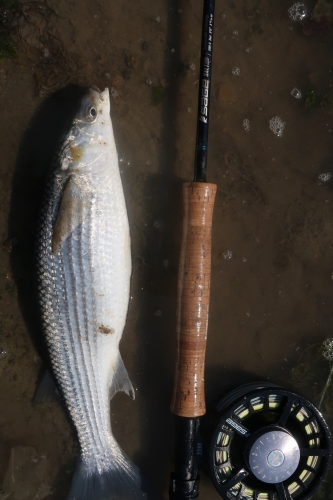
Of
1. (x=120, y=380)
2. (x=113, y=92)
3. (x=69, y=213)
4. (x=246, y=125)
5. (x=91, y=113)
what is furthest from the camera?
(x=246, y=125)

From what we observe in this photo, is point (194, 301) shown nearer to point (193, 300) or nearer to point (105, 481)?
point (193, 300)

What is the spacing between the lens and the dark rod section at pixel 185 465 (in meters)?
2.44

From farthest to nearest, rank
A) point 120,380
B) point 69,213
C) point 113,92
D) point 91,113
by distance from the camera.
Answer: point 113,92
point 120,380
point 91,113
point 69,213

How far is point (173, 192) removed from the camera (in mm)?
2979

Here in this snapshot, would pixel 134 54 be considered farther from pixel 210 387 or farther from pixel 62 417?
pixel 62 417

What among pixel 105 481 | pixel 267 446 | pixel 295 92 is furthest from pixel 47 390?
pixel 295 92

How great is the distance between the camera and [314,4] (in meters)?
3.06

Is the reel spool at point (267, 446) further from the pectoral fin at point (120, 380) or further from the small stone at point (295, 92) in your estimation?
the small stone at point (295, 92)

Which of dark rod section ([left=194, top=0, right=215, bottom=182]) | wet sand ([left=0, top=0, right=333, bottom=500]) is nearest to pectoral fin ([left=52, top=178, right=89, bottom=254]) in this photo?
wet sand ([left=0, top=0, right=333, bottom=500])

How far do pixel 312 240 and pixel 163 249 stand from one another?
128 cm

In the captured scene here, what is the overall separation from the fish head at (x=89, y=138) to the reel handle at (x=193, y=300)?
2.08 feet

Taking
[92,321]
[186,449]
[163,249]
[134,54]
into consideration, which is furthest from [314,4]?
[186,449]

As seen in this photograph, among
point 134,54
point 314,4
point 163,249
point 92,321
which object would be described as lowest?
point 92,321

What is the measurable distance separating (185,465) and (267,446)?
1.93ft
